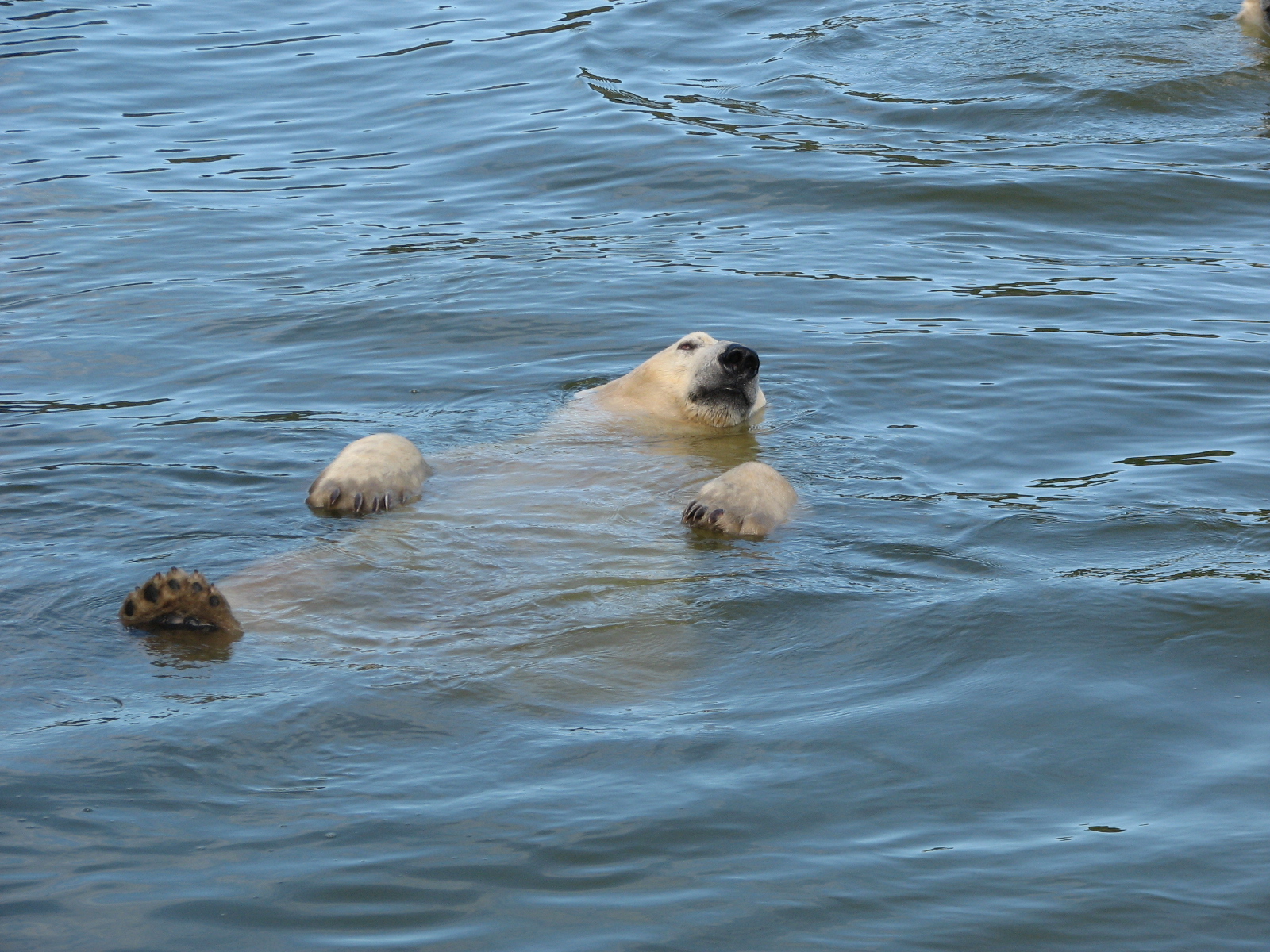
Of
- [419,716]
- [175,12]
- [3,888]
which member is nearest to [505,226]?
[419,716]

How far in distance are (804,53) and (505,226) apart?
5637 millimetres

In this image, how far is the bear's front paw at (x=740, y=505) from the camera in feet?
19.7

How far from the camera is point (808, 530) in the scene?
20.0ft

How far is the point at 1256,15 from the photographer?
587 inches

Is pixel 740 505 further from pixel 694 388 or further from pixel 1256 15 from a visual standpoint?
pixel 1256 15

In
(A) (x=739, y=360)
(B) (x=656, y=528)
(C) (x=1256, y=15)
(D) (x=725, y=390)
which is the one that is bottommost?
(B) (x=656, y=528)

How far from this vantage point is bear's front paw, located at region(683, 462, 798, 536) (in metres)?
6.02

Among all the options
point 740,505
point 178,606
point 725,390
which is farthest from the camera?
point 725,390

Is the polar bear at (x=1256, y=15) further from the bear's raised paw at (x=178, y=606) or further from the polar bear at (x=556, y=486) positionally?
the bear's raised paw at (x=178, y=606)

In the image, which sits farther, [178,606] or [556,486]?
[556,486]

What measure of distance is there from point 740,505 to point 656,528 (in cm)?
36

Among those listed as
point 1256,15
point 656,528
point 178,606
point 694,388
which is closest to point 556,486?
point 656,528

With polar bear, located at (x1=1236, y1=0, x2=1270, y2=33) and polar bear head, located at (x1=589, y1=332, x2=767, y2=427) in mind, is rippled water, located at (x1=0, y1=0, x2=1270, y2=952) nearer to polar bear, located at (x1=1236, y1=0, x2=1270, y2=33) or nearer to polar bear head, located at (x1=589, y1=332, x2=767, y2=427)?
polar bear head, located at (x1=589, y1=332, x2=767, y2=427)

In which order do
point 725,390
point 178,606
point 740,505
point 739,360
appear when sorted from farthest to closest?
point 725,390, point 739,360, point 740,505, point 178,606
